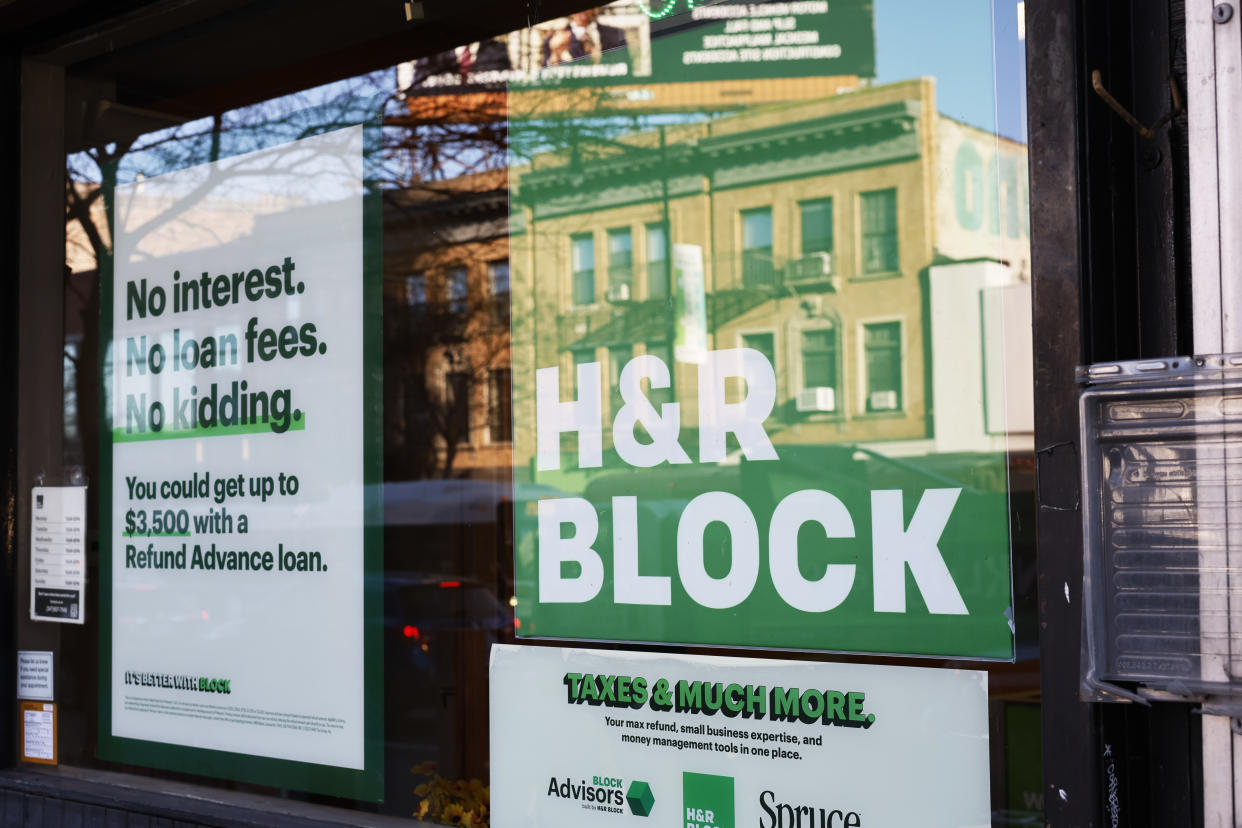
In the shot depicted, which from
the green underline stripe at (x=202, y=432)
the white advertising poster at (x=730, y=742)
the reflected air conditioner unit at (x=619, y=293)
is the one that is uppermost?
the reflected air conditioner unit at (x=619, y=293)

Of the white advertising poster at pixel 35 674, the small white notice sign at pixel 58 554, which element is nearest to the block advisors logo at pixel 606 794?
the small white notice sign at pixel 58 554

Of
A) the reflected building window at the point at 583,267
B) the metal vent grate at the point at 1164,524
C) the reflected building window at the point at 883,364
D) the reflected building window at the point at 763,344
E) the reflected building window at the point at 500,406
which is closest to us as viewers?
the metal vent grate at the point at 1164,524

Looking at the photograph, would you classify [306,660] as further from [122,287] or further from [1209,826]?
[1209,826]

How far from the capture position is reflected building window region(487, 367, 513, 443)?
3799 mm

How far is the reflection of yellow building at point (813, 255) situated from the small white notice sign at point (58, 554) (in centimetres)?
222

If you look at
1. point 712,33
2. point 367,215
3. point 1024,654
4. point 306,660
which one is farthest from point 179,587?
point 1024,654

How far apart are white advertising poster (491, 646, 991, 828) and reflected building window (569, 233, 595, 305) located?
99cm

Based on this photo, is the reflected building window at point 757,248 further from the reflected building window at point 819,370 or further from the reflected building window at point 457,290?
the reflected building window at point 457,290

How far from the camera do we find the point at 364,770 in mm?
4027

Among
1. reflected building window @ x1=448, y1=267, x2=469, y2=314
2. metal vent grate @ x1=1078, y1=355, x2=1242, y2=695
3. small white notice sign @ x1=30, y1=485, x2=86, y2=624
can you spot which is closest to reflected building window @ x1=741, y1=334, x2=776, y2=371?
metal vent grate @ x1=1078, y1=355, x2=1242, y2=695

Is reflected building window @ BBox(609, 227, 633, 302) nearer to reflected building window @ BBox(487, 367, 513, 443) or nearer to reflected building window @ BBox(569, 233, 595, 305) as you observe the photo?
reflected building window @ BBox(569, 233, 595, 305)

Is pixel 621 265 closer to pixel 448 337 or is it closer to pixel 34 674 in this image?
pixel 448 337

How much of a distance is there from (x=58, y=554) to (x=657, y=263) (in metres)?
2.89

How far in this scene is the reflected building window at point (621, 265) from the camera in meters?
3.51
